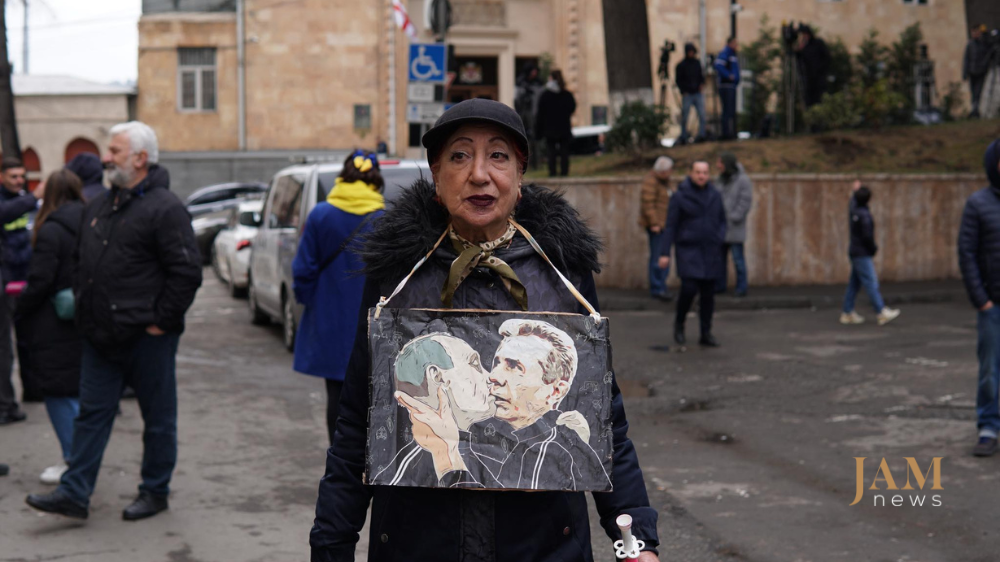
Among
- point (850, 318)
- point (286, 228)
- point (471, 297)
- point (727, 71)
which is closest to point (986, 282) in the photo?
point (471, 297)

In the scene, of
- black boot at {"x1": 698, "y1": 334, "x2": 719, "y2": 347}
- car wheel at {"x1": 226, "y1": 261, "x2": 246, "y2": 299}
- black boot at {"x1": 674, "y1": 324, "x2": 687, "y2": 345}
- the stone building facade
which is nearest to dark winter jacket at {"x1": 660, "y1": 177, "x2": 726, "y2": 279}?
black boot at {"x1": 674, "y1": 324, "x2": 687, "y2": 345}

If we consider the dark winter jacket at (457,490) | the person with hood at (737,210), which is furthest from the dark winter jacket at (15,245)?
the person with hood at (737,210)

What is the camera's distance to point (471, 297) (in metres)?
2.79

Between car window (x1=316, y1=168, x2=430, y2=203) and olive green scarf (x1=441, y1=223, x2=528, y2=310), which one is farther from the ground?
car window (x1=316, y1=168, x2=430, y2=203)

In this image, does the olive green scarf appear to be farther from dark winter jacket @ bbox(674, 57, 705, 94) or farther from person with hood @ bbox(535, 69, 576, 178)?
dark winter jacket @ bbox(674, 57, 705, 94)

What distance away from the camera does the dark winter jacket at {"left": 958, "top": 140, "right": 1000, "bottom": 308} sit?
283 inches

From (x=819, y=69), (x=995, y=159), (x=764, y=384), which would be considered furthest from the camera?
(x=819, y=69)

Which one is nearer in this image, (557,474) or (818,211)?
(557,474)

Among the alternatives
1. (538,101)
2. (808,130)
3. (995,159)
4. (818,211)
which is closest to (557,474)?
(995,159)

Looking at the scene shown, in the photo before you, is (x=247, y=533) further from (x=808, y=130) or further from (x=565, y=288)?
(x=808, y=130)

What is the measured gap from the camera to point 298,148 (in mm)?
37250

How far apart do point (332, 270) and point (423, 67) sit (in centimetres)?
933

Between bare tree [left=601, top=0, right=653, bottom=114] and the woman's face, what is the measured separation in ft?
58.2

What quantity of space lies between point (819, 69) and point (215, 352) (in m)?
13.0
